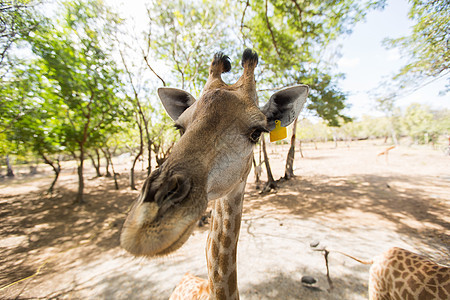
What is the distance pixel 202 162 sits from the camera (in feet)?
3.78

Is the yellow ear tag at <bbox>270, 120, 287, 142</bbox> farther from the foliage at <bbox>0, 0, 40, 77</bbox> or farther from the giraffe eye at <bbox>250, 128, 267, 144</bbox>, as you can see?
the foliage at <bbox>0, 0, 40, 77</bbox>

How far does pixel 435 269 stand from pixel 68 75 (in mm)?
11221

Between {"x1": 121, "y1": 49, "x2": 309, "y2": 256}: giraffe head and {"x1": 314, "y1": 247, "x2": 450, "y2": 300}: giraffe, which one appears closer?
{"x1": 121, "y1": 49, "x2": 309, "y2": 256}: giraffe head

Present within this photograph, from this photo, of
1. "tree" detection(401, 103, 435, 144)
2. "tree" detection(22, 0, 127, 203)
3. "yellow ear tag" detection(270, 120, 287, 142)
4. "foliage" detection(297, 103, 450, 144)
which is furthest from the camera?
"tree" detection(401, 103, 435, 144)

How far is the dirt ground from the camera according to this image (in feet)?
11.8

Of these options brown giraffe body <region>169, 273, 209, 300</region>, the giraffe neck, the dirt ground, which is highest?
the giraffe neck

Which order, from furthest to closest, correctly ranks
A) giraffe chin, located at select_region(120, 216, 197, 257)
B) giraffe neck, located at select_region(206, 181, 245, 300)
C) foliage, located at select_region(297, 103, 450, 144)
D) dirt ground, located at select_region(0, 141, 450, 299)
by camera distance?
foliage, located at select_region(297, 103, 450, 144)
dirt ground, located at select_region(0, 141, 450, 299)
giraffe neck, located at select_region(206, 181, 245, 300)
giraffe chin, located at select_region(120, 216, 197, 257)

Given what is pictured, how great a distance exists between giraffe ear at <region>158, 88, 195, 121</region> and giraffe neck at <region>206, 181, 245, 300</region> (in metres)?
1.35

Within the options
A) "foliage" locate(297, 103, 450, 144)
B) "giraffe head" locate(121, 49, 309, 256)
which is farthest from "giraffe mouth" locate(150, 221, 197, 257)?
"foliage" locate(297, 103, 450, 144)

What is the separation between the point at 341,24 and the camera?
693cm

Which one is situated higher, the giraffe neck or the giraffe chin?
the giraffe chin

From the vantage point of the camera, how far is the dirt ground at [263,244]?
3611 mm

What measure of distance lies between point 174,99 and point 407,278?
3.71 meters

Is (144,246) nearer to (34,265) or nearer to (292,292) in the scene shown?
(292,292)
